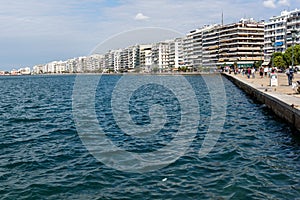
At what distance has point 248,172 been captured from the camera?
31.6ft

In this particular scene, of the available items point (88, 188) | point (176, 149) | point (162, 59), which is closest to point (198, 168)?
point (176, 149)

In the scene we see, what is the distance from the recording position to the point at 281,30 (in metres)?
116

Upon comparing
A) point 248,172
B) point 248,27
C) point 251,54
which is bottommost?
point 248,172

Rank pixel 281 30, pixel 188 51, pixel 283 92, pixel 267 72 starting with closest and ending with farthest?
pixel 283 92 → pixel 267 72 → pixel 281 30 → pixel 188 51

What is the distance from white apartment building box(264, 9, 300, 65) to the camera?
10956 centimetres

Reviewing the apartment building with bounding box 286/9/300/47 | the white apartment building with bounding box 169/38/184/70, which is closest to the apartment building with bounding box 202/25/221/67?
the white apartment building with bounding box 169/38/184/70

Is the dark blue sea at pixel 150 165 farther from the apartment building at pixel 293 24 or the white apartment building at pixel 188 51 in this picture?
the white apartment building at pixel 188 51

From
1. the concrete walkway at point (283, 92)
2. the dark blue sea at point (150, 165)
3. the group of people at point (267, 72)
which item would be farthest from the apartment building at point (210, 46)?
the dark blue sea at point (150, 165)

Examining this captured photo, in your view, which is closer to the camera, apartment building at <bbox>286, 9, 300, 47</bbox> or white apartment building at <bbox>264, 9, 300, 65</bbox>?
apartment building at <bbox>286, 9, 300, 47</bbox>

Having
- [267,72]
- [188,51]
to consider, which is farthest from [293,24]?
[188,51]

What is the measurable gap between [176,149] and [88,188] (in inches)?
169

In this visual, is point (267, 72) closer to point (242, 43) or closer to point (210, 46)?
point (242, 43)

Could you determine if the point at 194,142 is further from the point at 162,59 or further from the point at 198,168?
the point at 162,59

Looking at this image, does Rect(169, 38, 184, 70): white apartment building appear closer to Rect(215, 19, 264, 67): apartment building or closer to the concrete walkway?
Rect(215, 19, 264, 67): apartment building
